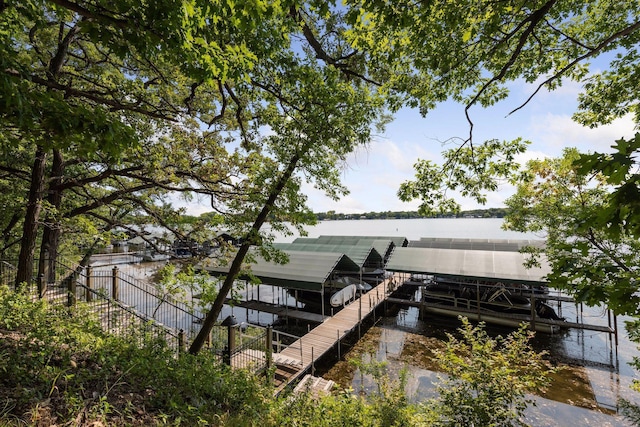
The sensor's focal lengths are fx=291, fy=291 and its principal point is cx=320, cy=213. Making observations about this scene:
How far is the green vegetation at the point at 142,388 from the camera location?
350cm

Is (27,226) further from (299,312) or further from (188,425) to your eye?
(299,312)

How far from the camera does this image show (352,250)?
24.2 m

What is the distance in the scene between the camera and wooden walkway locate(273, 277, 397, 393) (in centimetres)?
1142

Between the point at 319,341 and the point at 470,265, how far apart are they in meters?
11.6

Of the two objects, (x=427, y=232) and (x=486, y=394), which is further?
(x=427, y=232)

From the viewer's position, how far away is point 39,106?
130 inches

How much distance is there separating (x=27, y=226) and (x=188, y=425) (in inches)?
334

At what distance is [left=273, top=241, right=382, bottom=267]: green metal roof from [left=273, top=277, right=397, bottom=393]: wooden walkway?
2.91m

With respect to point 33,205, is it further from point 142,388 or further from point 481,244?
point 481,244

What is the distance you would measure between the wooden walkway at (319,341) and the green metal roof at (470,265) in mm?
3176

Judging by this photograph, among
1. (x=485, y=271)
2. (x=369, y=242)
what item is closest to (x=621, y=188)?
(x=485, y=271)

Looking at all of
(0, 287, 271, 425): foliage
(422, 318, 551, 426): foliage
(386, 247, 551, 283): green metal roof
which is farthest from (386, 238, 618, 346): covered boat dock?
(0, 287, 271, 425): foliage

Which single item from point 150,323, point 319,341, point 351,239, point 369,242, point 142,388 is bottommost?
point 319,341

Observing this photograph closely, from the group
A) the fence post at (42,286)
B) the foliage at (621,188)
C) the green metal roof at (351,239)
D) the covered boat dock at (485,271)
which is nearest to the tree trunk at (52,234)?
the fence post at (42,286)
